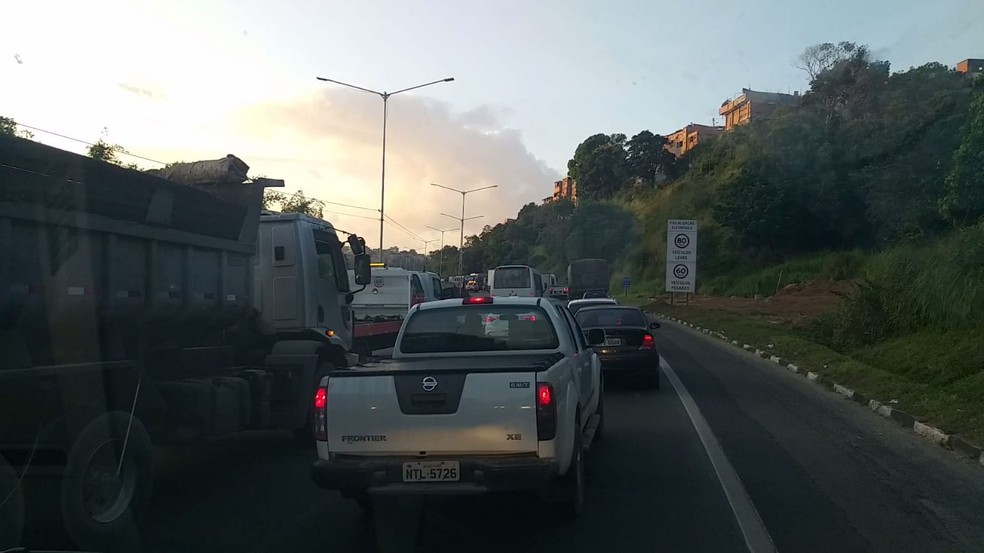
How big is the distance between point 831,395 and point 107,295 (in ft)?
39.5

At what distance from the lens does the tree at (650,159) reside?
94625 mm

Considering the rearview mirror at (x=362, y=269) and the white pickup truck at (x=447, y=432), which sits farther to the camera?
the rearview mirror at (x=362, y=269)

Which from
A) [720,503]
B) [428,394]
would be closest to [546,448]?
Answer: [428,394]

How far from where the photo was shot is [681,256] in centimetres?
3903

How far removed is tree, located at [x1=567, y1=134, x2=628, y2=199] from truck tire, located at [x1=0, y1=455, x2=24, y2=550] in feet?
315

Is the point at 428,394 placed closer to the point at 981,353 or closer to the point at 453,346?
the point at 453,346

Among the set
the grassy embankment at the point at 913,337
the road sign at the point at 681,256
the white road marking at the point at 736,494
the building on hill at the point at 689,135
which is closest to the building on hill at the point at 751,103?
the building on hill at the point at 689,135

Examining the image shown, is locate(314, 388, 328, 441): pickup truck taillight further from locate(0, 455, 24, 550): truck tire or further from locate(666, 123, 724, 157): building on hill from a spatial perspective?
locate(666, 123, 724, 157): building on hill

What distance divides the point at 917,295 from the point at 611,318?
27.0ft

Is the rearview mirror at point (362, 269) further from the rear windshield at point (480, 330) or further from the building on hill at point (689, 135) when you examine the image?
the building on hill at point (689, 135)

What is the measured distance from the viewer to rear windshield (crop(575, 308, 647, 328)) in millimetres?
15180

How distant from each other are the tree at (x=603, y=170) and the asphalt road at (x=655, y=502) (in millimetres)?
90176

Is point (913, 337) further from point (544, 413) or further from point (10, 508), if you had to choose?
point (10, 508)

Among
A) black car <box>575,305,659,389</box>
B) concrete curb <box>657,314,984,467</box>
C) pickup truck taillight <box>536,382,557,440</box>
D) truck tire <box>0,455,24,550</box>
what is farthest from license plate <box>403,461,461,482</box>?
black car <box>575,305,659,389</box>
